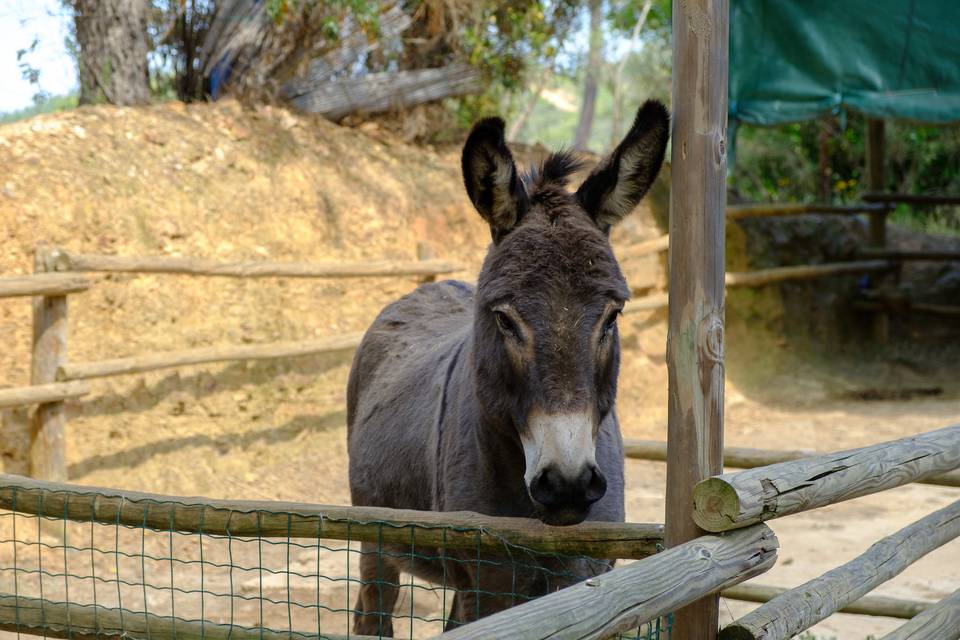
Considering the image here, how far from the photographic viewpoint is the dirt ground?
6.44 m

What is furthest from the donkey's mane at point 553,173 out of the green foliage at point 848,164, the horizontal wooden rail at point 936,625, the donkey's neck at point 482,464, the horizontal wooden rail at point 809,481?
the green foliage at point 848,164

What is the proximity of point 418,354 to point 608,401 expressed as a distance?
1730mm

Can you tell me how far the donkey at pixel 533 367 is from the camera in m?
2.38

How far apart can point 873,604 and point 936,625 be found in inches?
37.2

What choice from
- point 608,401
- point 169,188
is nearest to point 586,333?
point 608,401

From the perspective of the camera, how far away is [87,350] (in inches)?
263

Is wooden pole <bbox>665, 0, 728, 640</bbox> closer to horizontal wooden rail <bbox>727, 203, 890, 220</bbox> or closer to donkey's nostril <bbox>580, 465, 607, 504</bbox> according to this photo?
donkey's nostril <bbox>580, 465, 607, 504</bbox>

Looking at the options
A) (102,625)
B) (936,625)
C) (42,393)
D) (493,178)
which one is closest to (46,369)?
(42,393)

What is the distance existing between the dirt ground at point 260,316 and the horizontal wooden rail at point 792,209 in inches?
47.3

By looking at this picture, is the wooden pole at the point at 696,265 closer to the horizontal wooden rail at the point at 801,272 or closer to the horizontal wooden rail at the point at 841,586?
the horizontal wooden rail at the point at 841,586

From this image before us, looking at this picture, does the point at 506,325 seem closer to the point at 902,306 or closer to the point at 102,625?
the point at 102,625

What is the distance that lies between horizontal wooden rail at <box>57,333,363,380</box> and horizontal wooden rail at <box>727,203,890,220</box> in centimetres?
497

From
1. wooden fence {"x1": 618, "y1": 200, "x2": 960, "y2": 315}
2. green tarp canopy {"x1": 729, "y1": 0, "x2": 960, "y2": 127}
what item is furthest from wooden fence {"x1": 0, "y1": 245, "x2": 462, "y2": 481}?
green tarp canopy {"x1": 729, "y1": 0, "x2": 960, "y2": 127}

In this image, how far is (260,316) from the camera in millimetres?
7785
